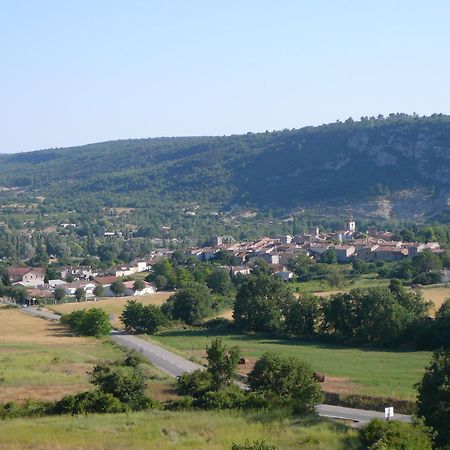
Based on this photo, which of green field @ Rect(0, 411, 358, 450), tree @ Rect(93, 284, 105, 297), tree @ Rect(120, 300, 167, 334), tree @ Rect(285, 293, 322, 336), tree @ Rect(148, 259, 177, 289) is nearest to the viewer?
green field @ Rect(0, 411, 358, 450)

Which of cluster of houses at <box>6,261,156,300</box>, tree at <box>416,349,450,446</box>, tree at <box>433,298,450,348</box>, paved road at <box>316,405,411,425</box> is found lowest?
cluster of houses at <box>6,261,156,300</box>

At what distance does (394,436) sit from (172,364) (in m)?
17.7

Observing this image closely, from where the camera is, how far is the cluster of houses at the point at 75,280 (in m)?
69.2

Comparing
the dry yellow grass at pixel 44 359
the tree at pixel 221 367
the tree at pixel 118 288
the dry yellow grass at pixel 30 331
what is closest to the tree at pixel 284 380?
the tree at pixel 221 367

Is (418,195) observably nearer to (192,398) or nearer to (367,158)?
(367,158)

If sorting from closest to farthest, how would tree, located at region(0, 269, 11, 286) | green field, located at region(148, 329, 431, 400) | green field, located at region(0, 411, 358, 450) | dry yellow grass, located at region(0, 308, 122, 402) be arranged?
1. green field, located at region(0, 411, 358, 450)
2. dry yellow grass, located at region(0, 308, 122, 402)
3. green field, located at region(148, 329, 431, 400)
4. tree, located at region(0, 269, 11, 286)

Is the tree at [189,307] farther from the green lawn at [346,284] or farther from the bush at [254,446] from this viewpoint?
the bush at [254,446]

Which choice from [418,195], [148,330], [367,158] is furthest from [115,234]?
[148,330]

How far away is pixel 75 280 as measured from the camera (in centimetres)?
7744

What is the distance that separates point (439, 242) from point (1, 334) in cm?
5288

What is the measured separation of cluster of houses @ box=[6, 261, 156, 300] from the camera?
69.2 meters

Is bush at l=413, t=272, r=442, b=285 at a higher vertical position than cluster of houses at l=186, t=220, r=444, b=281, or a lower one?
higher

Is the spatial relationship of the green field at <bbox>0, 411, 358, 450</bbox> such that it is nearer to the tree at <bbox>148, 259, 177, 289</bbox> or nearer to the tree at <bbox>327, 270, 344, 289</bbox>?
the tree at <bbox>327, 270, 344, 289</bbox>

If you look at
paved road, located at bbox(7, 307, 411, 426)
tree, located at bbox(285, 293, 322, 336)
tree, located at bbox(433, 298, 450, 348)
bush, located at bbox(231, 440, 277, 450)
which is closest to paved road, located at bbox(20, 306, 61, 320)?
paved road, located at bbox(7, 307, 411, 426)
